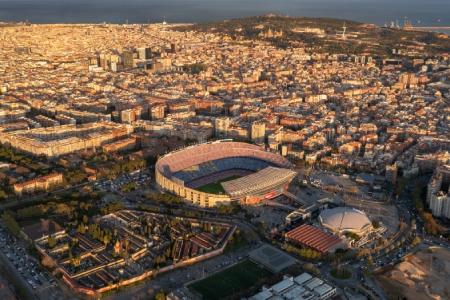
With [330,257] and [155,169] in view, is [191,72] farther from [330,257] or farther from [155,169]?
[330,257]

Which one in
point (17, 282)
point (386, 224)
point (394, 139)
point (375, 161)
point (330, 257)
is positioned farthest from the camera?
point (394, 139)

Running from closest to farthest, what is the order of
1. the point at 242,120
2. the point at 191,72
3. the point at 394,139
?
the point at 394,139
the point at 242,120
the point at 191,72

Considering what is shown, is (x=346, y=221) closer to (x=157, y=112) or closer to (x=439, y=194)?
(x=439, y=194)

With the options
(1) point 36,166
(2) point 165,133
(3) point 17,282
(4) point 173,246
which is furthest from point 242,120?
(3) point 17,282

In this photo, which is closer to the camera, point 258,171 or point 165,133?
point 258,171

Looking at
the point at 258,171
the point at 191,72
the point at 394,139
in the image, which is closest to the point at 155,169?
the point at 258,171

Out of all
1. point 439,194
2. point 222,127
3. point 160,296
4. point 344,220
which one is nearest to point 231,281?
point 160,296

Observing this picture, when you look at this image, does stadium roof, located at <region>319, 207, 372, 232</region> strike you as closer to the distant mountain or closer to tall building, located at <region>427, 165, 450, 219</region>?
tall building, located at <region>427, 165, 450, 219</region>
